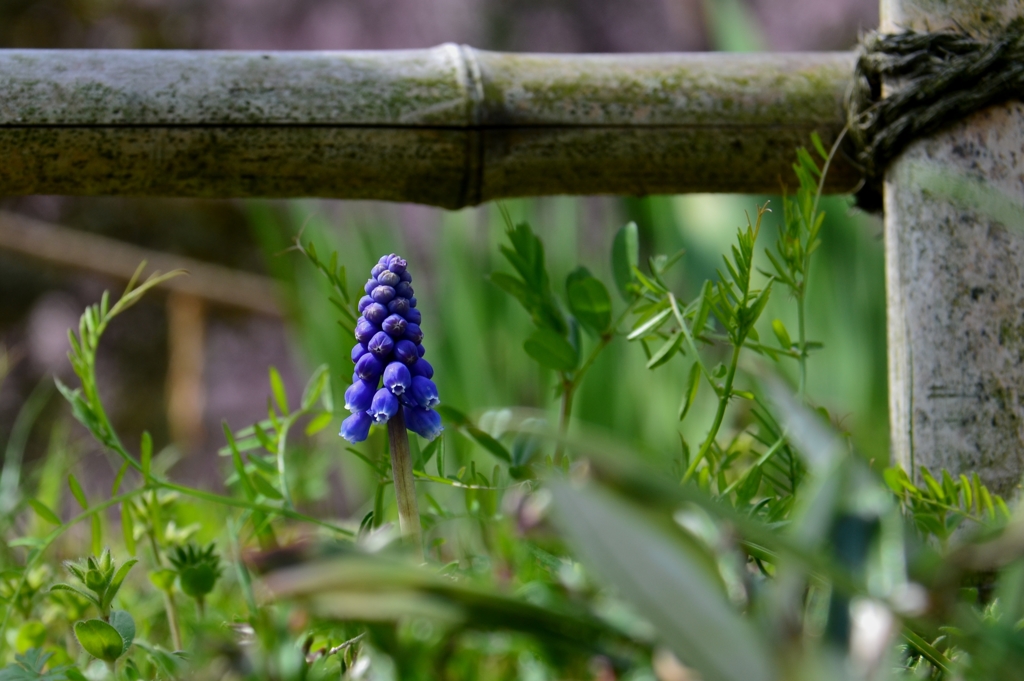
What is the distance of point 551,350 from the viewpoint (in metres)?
0.49

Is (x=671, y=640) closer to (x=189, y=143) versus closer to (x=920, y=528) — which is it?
(x=920, y=528)

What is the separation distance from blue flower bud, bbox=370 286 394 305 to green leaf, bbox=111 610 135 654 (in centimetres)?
17

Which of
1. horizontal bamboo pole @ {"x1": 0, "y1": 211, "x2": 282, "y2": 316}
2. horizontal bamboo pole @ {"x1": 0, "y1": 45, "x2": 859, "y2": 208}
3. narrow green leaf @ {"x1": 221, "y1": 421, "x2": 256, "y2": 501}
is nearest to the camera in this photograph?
narrow green leaf @ {"x1": 221, "y1": 421, "x2": 256, "y2": 501}

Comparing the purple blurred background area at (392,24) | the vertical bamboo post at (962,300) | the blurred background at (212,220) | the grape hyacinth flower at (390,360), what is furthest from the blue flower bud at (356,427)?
the purple blurred background area at (392,24)

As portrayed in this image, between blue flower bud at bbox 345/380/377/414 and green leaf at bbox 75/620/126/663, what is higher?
blue flower bud at bbox 345/380/377/414

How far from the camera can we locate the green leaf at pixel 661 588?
18cm

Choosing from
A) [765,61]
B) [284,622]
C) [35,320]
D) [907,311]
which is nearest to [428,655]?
[284,622]

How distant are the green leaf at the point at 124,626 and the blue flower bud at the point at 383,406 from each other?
139 millimetres

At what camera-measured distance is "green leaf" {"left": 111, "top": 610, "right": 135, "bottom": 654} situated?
38cm

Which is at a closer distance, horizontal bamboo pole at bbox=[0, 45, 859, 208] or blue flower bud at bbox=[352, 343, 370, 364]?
blue flower bud at bbox=[352, 343, 370, 364]

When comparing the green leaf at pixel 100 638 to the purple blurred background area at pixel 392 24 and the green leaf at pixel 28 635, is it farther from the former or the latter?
the purple blurred background area at pixel 392 24

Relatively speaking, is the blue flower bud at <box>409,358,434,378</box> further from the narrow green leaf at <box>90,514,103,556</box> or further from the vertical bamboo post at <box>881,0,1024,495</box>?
the vertical bamboo post at <box>881,0,1024,495</box>

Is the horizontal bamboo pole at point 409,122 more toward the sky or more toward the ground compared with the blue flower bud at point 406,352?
more toward the sky

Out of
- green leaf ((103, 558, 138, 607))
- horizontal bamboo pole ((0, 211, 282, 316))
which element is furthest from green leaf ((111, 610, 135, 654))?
horizontal bamboo pole ((0, 211, 282, 316))
